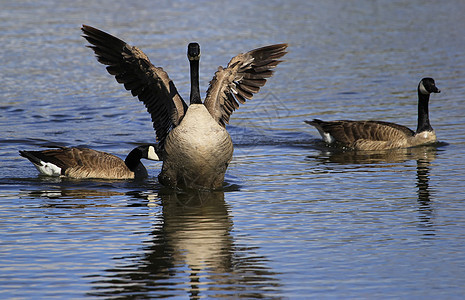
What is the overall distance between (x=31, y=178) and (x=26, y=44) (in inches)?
408

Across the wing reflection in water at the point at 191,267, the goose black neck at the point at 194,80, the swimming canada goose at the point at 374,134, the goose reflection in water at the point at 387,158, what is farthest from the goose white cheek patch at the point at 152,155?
the swimming canada goose at the point at 374,134

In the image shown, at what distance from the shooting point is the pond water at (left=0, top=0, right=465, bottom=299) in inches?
258

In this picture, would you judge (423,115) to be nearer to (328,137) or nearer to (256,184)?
(328,137)

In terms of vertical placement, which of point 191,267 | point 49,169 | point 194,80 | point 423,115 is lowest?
point 191,267

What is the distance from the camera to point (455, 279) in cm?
638

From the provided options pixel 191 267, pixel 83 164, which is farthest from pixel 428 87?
pixel 191 267

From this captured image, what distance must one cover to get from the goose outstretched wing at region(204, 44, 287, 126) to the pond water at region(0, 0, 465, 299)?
3.40 feet

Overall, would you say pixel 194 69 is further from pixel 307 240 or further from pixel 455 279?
pixel 455 279

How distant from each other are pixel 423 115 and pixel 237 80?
407cm

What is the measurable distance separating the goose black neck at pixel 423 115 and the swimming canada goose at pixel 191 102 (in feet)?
10.6

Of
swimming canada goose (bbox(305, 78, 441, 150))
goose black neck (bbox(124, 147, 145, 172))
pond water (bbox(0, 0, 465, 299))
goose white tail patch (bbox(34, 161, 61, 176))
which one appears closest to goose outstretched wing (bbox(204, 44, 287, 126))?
pond water (bbox(0, 0, 465, 299))

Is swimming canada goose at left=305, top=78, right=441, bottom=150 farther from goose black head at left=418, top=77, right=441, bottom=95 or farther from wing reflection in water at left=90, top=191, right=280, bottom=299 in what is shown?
wing reflection in water at left=90, top=191, right=280, bottom=299

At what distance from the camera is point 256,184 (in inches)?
406

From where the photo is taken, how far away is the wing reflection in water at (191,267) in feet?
Answer: 20.4
